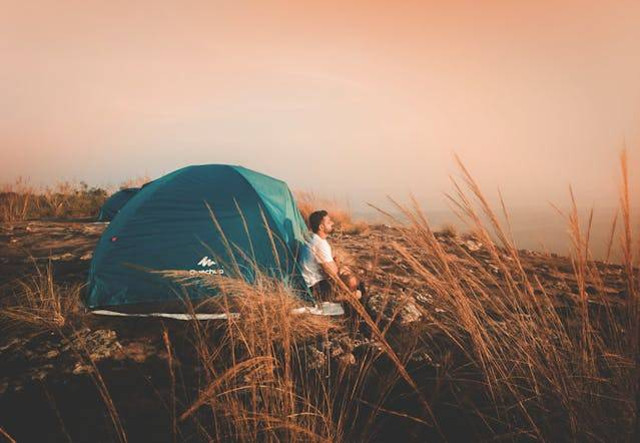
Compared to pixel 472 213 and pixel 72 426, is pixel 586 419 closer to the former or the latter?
pixel 472 213

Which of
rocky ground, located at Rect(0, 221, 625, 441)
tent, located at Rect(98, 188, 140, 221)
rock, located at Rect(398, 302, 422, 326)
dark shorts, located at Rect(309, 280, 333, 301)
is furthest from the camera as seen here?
tent, located at Rect(98, 188, 140, 221)

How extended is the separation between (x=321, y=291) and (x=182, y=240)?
171 cm

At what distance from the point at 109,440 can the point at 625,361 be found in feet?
8.39

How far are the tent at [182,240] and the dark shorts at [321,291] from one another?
17cm

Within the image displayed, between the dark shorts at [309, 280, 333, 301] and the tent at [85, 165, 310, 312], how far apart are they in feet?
0.56

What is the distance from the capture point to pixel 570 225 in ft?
4.92

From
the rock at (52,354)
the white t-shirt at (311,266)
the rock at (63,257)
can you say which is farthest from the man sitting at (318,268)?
the rock at (63,257)

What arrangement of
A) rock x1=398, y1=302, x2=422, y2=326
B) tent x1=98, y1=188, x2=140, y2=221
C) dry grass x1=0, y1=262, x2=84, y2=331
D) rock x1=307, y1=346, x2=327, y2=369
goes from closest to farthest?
1. rock x1=307, y1=346, x2=327, y2=369
2. dry grass x1=0, y1=262, x2=84, y2=331
3. rock x1=398, y1=302, x2=422, y2=326
4. tent x1=98, y1=188, x2=140, y2=221

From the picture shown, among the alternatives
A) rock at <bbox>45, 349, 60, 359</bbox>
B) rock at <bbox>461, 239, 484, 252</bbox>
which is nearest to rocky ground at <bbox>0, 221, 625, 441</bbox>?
rock at <bbox>45, 349, 60, 359</bbox>

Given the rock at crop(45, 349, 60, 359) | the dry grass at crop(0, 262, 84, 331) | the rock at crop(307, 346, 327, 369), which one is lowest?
the rock at crop(307, 346, 327, 369)

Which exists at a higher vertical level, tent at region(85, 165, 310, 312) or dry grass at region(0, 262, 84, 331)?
tent at region(85, 165, 310, 312)

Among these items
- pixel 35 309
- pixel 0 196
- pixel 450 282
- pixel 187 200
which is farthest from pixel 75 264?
pixel 0 196

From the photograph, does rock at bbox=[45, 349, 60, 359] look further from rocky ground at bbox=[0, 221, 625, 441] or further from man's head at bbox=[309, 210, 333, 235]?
man's head at bbox=[309, 210, 333, 235]

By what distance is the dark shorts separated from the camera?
13.6 feet
